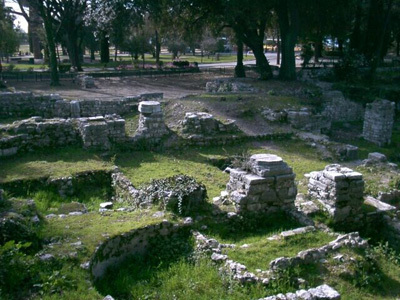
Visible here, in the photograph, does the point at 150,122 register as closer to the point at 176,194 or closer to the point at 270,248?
the point at 176,194

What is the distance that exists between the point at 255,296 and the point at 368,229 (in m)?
4.58

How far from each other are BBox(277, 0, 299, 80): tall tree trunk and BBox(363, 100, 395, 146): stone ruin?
11.0 meters

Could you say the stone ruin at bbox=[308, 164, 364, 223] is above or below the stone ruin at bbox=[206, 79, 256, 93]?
below

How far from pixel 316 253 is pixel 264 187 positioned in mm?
2165

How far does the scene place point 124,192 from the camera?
39.8 feet

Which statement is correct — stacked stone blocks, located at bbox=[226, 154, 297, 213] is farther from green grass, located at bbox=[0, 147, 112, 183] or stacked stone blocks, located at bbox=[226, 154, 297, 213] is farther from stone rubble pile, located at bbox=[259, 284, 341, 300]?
green grass, located at bbox=[0, 147, 112, 183]

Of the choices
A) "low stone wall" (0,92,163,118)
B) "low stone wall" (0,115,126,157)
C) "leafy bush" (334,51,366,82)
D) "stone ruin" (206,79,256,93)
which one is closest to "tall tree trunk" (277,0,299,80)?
"leafy bush" (334,51,366,82)

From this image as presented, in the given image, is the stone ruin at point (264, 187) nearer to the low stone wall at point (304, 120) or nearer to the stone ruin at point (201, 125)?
the stone ruin at point (201, 125)

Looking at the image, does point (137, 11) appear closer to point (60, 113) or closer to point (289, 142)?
point (60, 113)

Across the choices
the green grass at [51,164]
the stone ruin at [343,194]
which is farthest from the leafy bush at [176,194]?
the green grass at [51,164]

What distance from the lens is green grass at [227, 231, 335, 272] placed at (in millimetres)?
8351

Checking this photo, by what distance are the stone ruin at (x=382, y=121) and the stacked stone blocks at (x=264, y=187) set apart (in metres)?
11.7

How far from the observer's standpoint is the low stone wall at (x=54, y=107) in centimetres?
2109

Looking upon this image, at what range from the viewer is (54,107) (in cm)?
2145
